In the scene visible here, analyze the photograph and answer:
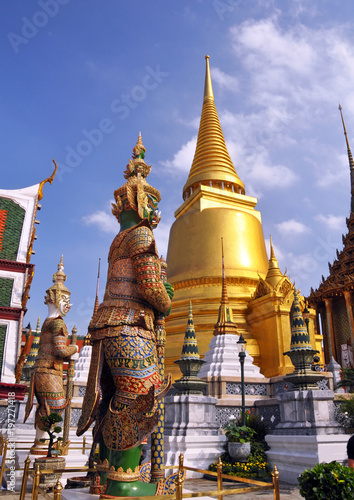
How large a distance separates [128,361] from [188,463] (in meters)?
5.93

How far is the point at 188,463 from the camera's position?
8.27 m

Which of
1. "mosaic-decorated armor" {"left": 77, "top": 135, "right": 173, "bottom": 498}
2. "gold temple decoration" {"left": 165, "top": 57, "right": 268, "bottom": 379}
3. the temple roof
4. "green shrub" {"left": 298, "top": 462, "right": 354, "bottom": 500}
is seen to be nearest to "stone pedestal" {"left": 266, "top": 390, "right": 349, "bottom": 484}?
"green shrub" {"left": 298, "top": 462, "right": 354, "bottom": 500}

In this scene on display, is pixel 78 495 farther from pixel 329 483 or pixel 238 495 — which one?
pixel 238 495

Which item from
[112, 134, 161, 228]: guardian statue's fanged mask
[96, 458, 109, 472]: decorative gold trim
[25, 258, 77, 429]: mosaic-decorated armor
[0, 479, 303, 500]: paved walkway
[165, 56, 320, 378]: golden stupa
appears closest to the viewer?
[96, 458, 109, 472]: decorative gold trim

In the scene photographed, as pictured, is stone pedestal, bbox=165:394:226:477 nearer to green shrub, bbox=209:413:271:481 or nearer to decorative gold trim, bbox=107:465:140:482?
green shrub, bbox=209:413:271:481

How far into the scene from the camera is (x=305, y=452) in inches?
290

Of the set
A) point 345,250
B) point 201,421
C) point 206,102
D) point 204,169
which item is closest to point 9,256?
point 201,421

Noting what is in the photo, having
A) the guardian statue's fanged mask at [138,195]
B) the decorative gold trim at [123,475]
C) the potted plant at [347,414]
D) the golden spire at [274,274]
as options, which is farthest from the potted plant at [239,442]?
the golden spire at [274,274]

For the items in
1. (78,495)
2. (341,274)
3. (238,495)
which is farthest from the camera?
(341,274)

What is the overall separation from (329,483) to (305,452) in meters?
4.67

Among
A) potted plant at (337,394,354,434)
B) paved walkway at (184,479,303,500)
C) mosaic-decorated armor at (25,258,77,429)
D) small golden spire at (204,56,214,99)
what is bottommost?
paved walkway at (184,479,303,500)

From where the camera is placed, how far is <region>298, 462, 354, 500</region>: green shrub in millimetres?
3129

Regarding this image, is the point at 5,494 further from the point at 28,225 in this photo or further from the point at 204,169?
the point at 204,169

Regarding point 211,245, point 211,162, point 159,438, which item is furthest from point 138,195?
point 211,162
